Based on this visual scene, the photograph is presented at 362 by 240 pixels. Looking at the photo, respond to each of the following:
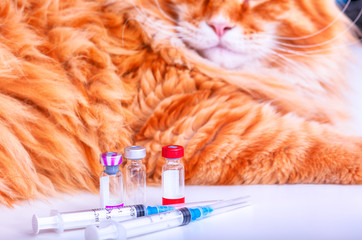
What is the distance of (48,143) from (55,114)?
0.07 m

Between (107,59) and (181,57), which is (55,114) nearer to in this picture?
(107,59)

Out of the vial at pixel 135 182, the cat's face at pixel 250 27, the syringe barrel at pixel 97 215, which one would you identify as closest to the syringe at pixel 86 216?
the syringe barrel at pixel 97 215

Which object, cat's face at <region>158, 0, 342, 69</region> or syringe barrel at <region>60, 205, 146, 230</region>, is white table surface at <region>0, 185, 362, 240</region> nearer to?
syringe barrel at <region>60, 205, 146, 230</region>

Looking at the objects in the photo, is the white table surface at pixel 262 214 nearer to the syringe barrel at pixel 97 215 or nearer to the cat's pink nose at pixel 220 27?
the syringe barrel at pixel 97 215

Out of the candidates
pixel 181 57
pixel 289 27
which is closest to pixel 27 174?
pixel 181 57

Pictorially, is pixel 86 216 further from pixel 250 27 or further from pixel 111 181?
pixel 250 27

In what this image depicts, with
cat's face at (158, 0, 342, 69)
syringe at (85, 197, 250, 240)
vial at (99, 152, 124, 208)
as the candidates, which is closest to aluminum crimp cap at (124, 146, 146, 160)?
vial at (99, 152, 124, 208)

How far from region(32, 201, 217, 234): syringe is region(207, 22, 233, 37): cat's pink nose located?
0.52 metres

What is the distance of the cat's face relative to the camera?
130 cm

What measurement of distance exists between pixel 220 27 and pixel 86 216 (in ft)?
2.09

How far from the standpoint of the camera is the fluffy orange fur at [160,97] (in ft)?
3.86

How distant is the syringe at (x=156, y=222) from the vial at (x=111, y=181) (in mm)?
140

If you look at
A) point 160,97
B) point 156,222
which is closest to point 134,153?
point 156,222

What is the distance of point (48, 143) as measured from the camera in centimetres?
117
